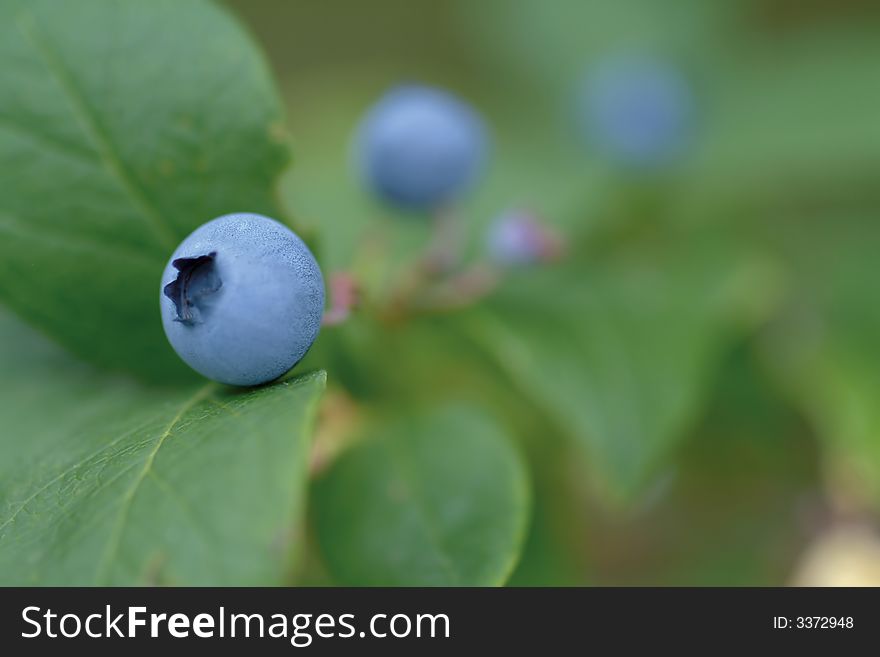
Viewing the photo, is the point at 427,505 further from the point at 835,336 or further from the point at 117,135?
the point at 835,336

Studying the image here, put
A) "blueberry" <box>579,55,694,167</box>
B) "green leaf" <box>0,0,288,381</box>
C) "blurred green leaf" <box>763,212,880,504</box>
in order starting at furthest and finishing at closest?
"blueberry" <box>579,55,694,167</box>
"blurred green leaf" <box>763,212,880,504</box>
"green leaf" <box>0,0,288,381</box>

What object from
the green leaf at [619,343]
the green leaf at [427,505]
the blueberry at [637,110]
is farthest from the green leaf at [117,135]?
the blueberry at [637,110]

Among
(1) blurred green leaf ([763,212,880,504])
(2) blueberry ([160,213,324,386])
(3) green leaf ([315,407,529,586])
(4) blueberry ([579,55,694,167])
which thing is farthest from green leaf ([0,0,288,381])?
(4) blueberry ([579,55,694,167])

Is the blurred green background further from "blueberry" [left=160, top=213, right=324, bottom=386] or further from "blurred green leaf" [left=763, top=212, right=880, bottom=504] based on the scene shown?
"blueberry" [left=160, top=213, right=324, bottom=386]

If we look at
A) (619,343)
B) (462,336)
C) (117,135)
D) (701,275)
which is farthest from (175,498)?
(701,275)
